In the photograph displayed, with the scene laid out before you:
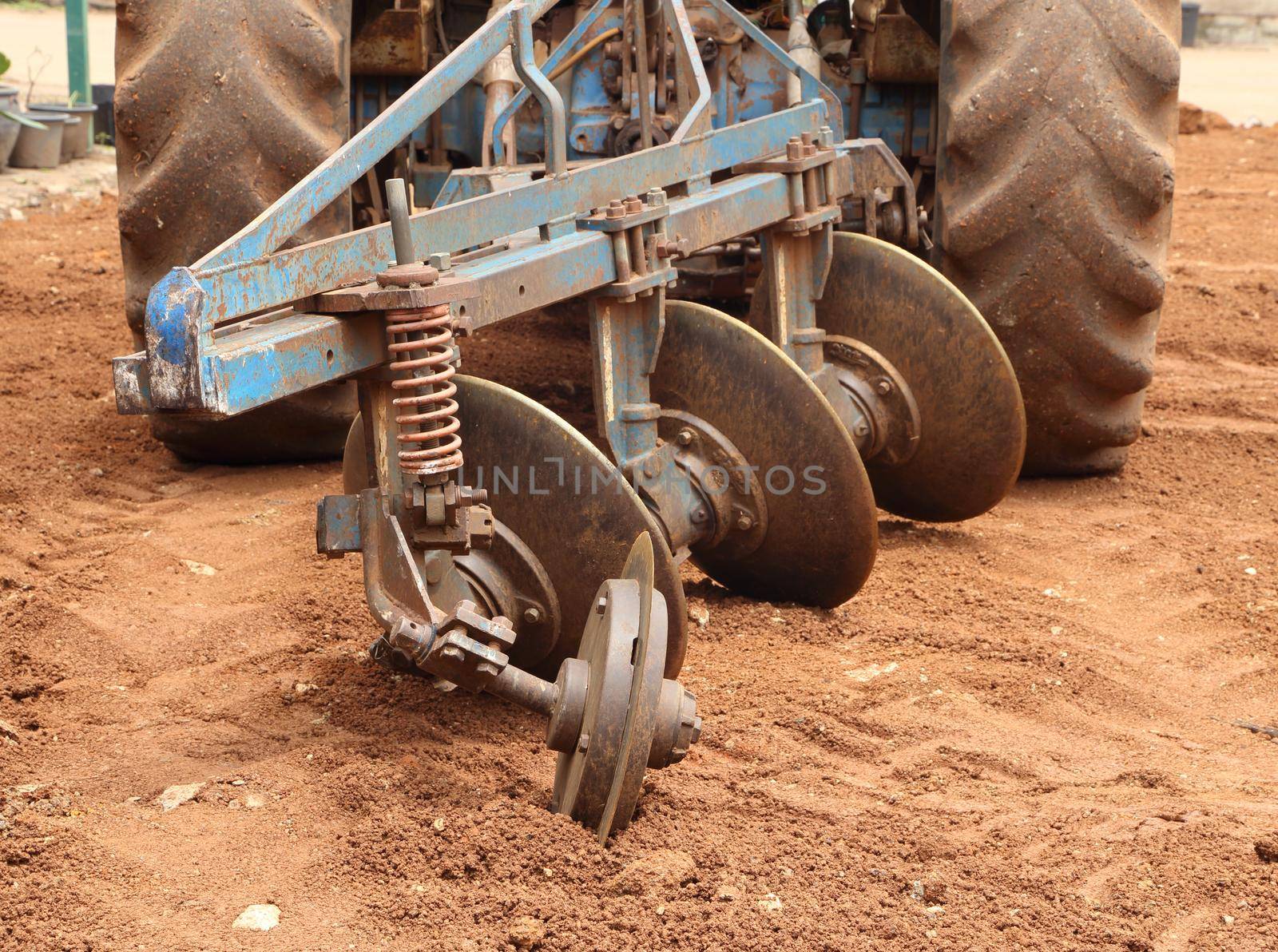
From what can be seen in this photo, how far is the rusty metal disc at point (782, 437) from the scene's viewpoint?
3.06m

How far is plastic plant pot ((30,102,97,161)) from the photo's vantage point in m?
8.06

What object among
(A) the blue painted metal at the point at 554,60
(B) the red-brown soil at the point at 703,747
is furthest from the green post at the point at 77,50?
(A) the blue painted metal at the point at 554,60

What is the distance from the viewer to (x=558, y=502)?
2570mm

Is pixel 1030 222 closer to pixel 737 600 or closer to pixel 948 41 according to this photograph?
pixel 948 41

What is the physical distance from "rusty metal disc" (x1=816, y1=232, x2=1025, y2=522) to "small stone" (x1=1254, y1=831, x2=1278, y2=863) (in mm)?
1446

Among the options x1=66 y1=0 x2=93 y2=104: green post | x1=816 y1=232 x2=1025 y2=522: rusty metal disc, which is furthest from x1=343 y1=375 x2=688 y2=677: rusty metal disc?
x1=66 y1=0 x2=93 y2=104: green post

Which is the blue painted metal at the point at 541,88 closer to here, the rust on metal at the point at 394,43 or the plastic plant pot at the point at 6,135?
the rust on metal at the point at 394,43

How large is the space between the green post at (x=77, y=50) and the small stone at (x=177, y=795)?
706 centimetres

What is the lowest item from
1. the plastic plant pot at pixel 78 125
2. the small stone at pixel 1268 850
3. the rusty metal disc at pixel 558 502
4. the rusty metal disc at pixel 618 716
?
the small stone at pixel 1268 850

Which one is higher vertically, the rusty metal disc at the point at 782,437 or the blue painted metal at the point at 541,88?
the blue painted metal at the point at 541,88

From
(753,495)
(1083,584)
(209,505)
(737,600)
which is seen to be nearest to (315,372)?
(753,495)

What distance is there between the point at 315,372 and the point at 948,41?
2016 millimetres

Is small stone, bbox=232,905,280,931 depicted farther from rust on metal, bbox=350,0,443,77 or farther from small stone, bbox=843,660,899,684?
rust on metal, bbox=350,0,443,77

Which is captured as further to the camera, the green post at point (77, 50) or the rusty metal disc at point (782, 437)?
the green post at point (77, 50)
